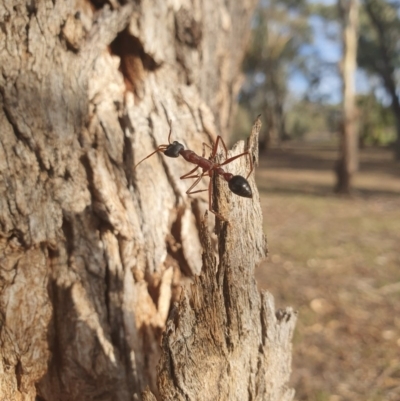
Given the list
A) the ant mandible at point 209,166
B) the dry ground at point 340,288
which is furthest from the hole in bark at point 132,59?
the dry ground at point 340,288

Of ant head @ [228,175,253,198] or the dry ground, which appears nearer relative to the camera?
ant head @ [228,175,253,198]

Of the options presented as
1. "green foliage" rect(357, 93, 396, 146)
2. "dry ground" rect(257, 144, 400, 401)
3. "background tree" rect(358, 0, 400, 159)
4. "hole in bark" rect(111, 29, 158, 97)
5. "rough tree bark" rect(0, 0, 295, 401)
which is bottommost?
"dry ground" rect(257, 144, 400, 401)

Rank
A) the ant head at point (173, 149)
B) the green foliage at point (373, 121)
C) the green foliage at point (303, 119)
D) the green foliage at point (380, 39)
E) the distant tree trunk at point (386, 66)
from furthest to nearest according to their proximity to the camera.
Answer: the green foliage at point (303, 119) < the green foliage at point (373, 121) < the green foliage at point (380, 39) < the distant tree trunk at point (386, 66) < the ant head at point (173, 149)

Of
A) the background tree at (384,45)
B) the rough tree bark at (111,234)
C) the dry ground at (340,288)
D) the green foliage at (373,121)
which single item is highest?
the background tree at (384,45)

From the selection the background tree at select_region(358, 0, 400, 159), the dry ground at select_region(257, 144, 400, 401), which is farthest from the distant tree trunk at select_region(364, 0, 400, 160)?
the dry ground at select_region(257, 144, 400, 401)

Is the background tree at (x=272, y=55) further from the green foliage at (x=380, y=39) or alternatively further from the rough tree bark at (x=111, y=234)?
the rough tree bark at (x=111, y=234)

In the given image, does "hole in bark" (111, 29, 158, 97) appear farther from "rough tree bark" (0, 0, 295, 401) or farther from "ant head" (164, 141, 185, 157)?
"ant head" (164, 141, 185, 157)

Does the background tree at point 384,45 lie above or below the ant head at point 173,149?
above
